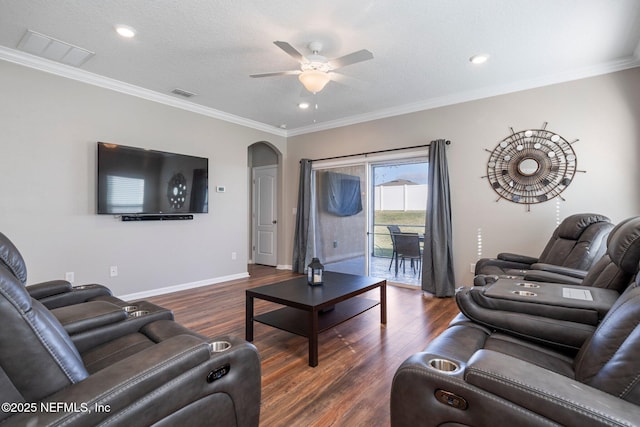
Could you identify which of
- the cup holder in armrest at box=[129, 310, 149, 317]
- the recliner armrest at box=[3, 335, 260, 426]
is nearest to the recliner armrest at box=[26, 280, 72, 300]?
the cup holder in armrest at box=[129, 310, 149, 317]

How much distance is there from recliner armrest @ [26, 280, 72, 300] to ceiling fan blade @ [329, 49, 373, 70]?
2.62 m

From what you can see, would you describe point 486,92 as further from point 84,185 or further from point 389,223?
point 84,185

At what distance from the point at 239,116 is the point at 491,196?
157 inches

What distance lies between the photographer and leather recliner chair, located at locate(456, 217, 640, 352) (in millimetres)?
1368

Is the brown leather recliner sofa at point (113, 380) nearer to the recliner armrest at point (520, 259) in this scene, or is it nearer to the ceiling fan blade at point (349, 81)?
the recliner armrest at point (520, 259)

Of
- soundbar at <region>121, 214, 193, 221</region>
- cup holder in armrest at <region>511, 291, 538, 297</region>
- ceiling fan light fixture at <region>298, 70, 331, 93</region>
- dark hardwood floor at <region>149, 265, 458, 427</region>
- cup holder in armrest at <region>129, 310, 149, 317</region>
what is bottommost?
dark hardwood floor at <region>149, 265, 458, 427</region>

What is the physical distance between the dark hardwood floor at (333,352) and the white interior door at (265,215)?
221cm

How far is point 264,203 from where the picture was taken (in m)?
6.63

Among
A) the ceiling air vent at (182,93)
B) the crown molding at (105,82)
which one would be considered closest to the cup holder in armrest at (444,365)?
the ceiling air vent at (182,93)

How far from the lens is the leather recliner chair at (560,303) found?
1368 mm

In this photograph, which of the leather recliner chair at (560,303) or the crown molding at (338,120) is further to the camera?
the crown molding at (338,120)

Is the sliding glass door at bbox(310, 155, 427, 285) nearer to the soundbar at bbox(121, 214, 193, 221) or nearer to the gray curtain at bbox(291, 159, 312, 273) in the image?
the gray curtain at bbox(291, 159, 312, 273)

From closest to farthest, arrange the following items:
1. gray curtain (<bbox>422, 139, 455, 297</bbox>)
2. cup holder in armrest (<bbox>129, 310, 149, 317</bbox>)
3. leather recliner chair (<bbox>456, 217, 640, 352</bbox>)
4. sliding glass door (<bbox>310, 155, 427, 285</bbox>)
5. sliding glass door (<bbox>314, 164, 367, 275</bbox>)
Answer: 1. leather recliner chair (<bbox>456, 217, 640, 352</bbox>)
2. cup holder in armrest (<bbox>129, 310, 149, 317</bbox>)
3. gray curtain (<bbox>422, 139, 455, 297</bbox>)
4. sliding glass door (<bbox>310, 155, 427, 285</bbox>)
5. sliding glass door (<bbox>314, 164, 367, 275</bbox>)

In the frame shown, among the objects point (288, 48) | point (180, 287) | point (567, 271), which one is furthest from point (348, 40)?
point (180, 287)
